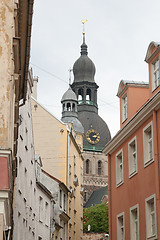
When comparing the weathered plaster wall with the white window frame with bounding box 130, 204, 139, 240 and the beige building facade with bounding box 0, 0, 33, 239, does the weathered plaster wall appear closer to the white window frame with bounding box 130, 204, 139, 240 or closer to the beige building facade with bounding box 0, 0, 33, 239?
the beige building facade with bounding box 0, 0, 33, 239

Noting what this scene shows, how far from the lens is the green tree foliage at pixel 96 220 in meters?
86.9

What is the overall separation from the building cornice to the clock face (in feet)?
293

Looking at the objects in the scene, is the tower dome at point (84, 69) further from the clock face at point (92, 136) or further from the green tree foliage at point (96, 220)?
the green tree foliage at point (96, 220)

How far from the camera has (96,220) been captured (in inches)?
3472

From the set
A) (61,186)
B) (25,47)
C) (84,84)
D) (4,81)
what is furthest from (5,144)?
(84,84)

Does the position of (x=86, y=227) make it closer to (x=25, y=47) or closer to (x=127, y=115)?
(x=127, y=115)

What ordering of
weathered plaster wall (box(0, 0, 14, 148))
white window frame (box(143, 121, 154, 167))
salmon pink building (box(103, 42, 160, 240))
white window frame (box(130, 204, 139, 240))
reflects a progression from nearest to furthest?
weathered plaster wall (box(0, 0, 14, 148)), salmon pink building (box(103, 42, 160, 240)), white window frame (box(143, 121, 154, 167)), white window frame (box(130, 204, 139, 240))

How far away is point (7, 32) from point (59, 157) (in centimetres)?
2940

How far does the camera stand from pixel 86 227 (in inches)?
3455

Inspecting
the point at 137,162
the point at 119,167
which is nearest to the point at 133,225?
the point at 137,162

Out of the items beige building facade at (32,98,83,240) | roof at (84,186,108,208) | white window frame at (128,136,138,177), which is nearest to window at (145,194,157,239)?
white window frame at (128,136,138,177)

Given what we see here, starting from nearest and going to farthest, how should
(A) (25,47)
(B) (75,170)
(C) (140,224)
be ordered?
(A) (25,47)
(C) (140,224)
(B) (75,170)

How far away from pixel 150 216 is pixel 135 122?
151 inches

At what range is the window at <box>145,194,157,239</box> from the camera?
20125 mm
